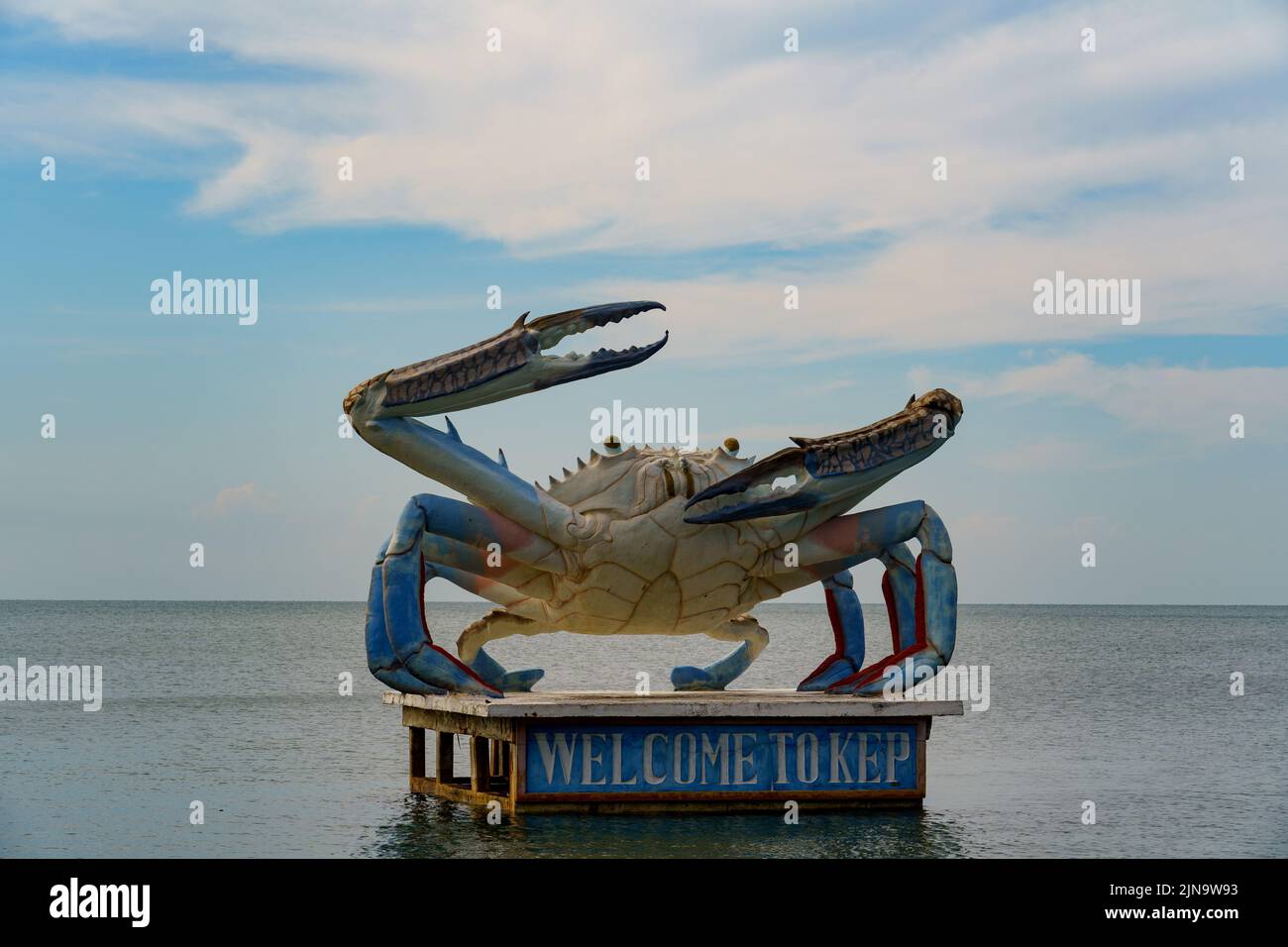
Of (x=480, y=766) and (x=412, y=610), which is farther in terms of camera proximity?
(x=480, y=766)

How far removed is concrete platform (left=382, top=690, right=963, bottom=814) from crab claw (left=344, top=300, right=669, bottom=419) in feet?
7.91

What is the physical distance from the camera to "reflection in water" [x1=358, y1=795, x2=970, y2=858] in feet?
45.2

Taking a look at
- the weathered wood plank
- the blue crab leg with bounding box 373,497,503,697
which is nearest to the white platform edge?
the weathered wood plank

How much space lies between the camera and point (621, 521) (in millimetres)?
15344

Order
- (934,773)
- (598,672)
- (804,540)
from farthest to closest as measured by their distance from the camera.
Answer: (598,672)
(934,773)
(804,540)

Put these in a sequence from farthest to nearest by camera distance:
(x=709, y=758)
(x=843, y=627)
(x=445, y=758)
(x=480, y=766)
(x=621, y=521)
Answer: (x=445, y=758) → (x=843, y=627) → (x=480, y=766) → (x=621, y=521) → (x=709, y=758)

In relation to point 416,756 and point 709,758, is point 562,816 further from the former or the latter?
point 416,756

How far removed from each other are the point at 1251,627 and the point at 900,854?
12415 cm

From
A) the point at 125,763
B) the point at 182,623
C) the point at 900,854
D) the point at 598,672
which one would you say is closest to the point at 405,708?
the point at 900,854

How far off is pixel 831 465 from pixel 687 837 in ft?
11.0

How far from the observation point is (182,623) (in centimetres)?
11600

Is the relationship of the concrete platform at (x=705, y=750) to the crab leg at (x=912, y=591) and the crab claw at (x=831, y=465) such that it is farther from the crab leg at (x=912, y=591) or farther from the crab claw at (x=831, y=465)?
the crab claw at (x=831, y=465)

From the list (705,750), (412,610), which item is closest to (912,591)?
(705,750)
